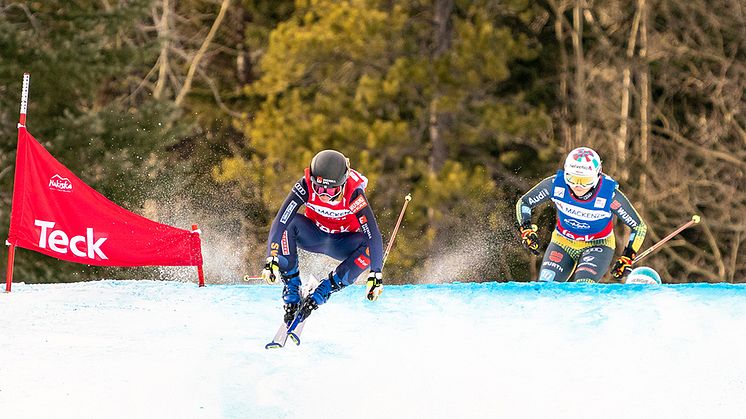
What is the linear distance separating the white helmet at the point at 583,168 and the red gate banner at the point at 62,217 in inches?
128

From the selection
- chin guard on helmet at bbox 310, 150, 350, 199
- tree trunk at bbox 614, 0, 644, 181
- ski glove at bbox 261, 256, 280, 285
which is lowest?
tree trunk at bbox 614, 0, 644, 181

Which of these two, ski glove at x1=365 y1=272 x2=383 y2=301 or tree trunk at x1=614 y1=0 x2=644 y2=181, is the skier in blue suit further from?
tree trunk at x1=614 y1=0 x2=644 y2=181

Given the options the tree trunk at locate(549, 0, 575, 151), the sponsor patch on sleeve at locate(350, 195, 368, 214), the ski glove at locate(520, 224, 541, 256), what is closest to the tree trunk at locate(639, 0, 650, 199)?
the tree trunk at locate(549, 0, 575, 151)

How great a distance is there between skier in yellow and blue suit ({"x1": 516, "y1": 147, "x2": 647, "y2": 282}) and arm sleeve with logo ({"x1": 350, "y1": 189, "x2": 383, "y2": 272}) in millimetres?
2008

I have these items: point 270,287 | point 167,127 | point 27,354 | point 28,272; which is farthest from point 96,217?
point 167,127

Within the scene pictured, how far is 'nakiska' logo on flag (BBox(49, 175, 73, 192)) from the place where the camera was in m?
10.1

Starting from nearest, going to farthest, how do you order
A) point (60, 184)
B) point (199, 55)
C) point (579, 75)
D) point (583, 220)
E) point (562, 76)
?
point (583, 220)
point (60, 184)
point (579, 75)
point (562, 76)
point (199, 55)

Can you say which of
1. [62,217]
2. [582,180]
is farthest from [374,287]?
[62,217]

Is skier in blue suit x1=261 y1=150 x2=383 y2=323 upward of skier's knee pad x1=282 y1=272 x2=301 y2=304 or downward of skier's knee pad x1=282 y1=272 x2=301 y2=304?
upward

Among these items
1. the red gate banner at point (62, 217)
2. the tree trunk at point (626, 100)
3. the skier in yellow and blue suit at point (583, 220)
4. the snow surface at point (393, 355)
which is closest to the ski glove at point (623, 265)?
the skier in yellow and blue suit at point (583, 220)

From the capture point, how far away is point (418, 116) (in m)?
23.4

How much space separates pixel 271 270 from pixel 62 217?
3189 millimetres

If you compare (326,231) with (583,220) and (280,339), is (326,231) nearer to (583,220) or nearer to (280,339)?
(280,339)

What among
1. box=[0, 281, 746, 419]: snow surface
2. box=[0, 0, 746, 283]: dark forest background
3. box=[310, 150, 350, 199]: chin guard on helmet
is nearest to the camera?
box=[0, 281, 746, 419]: snow surface
